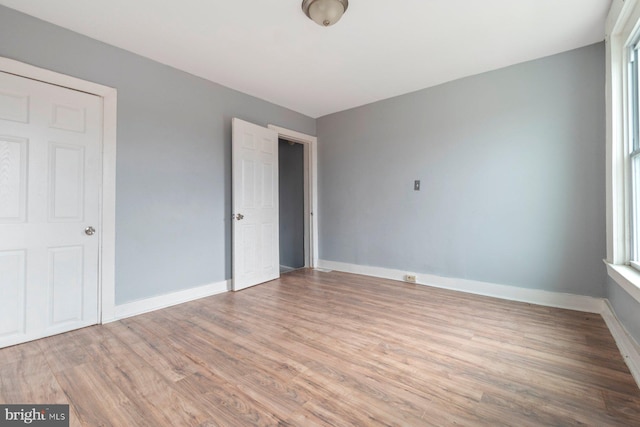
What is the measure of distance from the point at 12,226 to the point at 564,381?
390 centimetres

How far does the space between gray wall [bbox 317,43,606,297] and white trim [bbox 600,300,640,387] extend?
A: 34cm

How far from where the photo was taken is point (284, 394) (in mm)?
1528

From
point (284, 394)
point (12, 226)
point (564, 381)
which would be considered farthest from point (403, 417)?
point (12, 226)

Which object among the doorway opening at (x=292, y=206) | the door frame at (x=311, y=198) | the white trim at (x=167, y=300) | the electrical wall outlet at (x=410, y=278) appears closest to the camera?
the white trim at (x=167, y=300)

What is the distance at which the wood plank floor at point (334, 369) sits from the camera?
4.54ft

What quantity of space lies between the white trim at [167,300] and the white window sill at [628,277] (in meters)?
3.56

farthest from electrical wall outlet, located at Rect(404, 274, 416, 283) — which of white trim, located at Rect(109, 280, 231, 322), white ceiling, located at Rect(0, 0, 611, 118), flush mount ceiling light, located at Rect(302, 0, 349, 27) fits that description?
flush mount ceiling light, located at Rect(302, 0, 349, 27)

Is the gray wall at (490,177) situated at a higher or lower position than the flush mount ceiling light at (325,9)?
lower

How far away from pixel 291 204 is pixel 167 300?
9.43 ft

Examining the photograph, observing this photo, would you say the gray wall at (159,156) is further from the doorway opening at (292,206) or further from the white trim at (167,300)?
the doorway opening at (292,206)

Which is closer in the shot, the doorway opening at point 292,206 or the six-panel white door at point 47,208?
the six-panel white door at point 47,208

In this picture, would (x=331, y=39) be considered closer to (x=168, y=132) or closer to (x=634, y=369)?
(x=168, y=132)

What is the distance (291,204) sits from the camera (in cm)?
535

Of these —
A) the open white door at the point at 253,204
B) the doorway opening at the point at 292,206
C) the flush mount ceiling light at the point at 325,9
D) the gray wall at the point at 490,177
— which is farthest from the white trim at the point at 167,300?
the flush mount ceiling light at the point at 325,9
